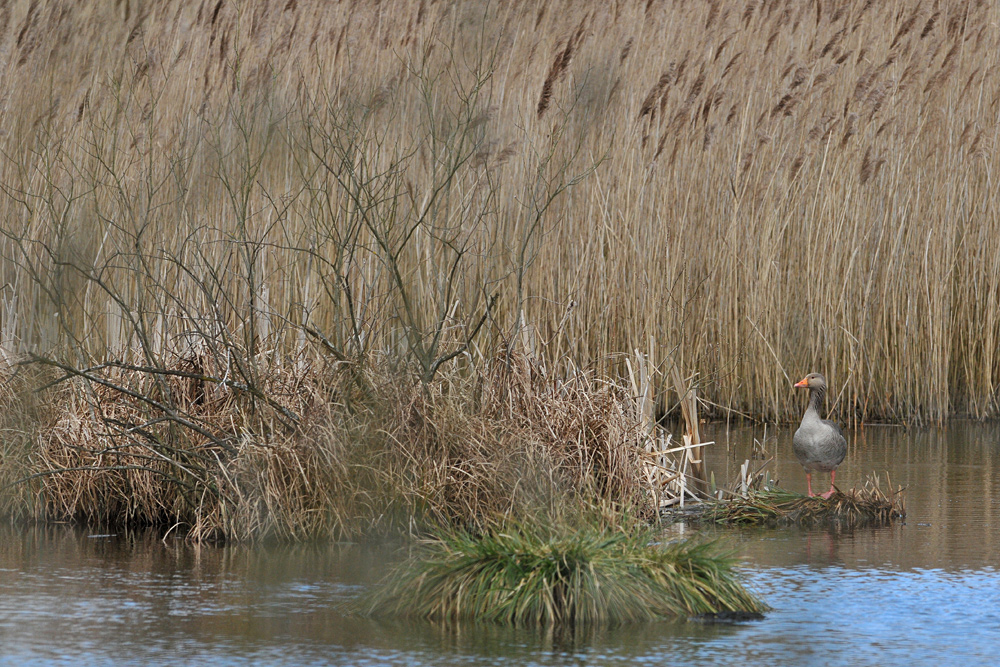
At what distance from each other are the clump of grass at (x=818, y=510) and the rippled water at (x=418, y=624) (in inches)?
6.2

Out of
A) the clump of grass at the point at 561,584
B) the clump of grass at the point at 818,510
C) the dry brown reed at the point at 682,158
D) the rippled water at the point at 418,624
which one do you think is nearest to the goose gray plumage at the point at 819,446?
the clump of grass at the point at 818,510

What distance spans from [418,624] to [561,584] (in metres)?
0.50

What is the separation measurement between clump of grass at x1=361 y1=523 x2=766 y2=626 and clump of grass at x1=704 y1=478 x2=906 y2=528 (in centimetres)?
191

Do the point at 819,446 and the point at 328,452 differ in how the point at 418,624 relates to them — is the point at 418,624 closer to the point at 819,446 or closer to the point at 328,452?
the point at 328,452

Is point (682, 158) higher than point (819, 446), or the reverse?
point (682, 158)

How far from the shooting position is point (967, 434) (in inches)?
424

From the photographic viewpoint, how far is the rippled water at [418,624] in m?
4.76

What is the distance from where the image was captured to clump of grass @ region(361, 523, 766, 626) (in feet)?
17.1

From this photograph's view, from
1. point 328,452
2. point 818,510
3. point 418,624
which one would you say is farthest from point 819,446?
point 418,624

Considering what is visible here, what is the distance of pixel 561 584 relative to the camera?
17.3 feet

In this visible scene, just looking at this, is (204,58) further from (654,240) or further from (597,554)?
(597,554)

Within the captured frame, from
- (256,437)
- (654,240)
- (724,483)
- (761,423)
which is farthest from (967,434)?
(256,437)

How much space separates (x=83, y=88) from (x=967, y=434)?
641 centimetres

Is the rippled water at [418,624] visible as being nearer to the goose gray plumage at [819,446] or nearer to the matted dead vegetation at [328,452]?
the matted dead vegetation at [328,452]
